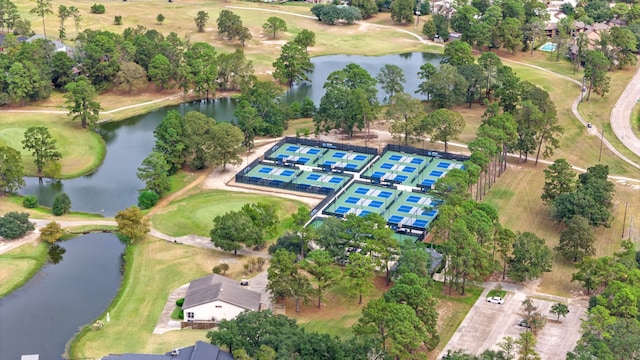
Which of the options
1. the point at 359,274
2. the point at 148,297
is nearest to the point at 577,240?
the point at 359,274

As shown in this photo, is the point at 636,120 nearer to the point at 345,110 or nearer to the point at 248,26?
the point at 345,110

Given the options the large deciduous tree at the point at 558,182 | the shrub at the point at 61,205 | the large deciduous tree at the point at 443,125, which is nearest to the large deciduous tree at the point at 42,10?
the shrub at the point at 61,205

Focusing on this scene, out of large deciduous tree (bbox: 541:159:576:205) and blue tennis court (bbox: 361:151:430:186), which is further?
blue tennis court (bbox: 361:151:430:186)

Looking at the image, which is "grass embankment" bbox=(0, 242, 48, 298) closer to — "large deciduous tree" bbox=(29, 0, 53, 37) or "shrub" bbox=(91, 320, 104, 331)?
"shrub" bbox=(91, 320, 104, 331)

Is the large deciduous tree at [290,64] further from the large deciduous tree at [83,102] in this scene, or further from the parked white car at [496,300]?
the parked white car at [496,300]

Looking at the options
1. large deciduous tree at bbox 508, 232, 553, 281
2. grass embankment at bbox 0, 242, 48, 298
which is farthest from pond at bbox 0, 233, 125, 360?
large deciduous tree at bbox 508, 232, 553, 281
